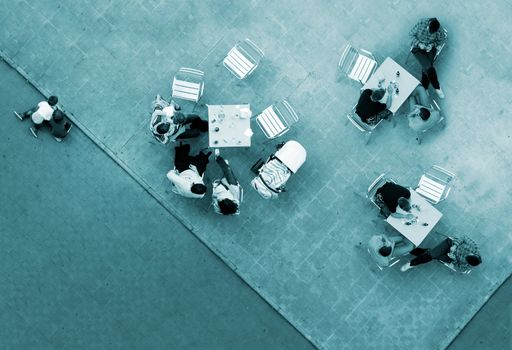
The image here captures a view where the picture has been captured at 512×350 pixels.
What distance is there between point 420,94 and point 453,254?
288cm

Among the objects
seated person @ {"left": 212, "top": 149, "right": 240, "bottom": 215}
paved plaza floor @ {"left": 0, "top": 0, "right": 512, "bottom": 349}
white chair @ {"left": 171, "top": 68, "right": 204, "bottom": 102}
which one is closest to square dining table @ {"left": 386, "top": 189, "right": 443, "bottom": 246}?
paved plaza floor @ {"left": 0, "top": 0, "right": 512, "bottom": 349}

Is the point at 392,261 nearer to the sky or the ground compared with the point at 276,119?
nearer to the ground

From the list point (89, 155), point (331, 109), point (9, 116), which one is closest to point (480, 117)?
point (331, 109)

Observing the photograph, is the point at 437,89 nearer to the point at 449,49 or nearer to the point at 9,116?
the point at 449,49

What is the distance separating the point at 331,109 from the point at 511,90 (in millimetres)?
3350

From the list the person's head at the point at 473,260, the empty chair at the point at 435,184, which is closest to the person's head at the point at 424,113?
the empty chair at the point at 435,184

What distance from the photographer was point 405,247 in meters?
10.5

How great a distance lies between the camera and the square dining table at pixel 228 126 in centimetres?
1030

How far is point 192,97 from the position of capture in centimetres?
1066

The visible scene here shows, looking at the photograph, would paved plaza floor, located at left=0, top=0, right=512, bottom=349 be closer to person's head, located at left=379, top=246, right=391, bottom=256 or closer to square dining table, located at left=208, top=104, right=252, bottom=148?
square dining table, located at left=208, top=104, right=252, bottom=148

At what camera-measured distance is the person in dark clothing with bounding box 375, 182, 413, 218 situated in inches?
395

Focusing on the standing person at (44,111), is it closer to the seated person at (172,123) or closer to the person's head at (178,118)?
the seated person at (172,123)

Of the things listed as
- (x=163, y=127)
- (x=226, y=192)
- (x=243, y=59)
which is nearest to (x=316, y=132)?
(x=243, y=59)

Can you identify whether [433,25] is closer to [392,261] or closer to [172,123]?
[392,261]
